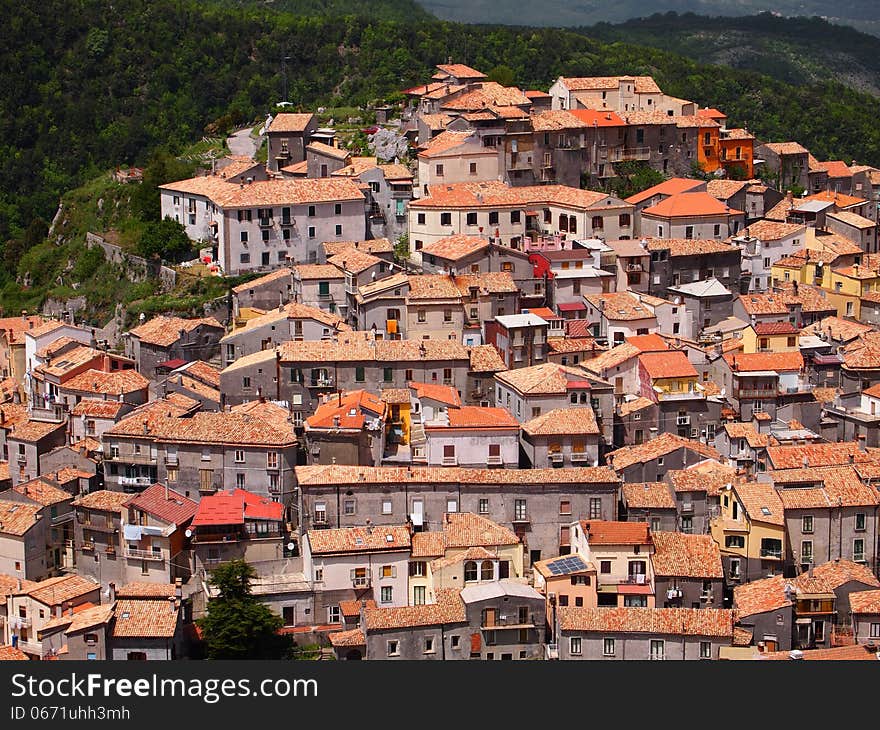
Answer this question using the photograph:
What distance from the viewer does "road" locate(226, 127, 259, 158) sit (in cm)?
7725

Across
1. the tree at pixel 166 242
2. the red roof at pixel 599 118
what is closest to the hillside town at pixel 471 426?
the tree at pixel 166 242

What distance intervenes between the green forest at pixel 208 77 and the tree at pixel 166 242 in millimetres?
20288

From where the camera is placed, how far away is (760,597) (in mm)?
44812

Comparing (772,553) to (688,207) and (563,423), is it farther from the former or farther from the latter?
(688,207)

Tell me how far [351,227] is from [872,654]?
27.0 meters

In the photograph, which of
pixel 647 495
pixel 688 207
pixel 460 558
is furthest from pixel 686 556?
pixel 688 207

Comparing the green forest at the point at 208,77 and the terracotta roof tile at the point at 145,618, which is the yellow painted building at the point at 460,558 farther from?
the green forest at the point at 208,77

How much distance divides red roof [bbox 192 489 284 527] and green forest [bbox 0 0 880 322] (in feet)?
132

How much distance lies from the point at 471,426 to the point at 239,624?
9497 mm

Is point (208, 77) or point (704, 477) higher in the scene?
point (208, 77)

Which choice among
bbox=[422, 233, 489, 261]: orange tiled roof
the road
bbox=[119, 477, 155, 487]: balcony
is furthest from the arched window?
the road

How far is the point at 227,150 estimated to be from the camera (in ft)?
257

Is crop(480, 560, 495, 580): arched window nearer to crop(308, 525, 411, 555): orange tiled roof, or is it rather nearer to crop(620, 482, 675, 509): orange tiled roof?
crop(308, 525, 411, 555): orange tiled roof

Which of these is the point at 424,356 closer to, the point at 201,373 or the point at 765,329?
the point at 201,373
